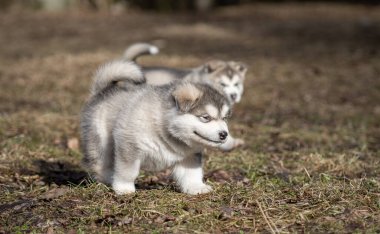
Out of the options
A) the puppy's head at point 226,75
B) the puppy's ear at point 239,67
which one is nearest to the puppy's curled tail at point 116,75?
the puppy's head at point 226,75

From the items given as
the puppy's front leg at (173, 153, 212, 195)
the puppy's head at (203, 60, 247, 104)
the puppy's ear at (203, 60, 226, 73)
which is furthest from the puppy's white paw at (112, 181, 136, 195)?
the puppy's ear at (203, 60, 226, 73)

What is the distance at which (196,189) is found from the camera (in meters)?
5.21

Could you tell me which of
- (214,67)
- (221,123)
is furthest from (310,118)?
(221,123)

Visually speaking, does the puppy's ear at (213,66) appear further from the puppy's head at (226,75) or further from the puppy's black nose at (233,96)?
the puppy's black nose at (233,96)

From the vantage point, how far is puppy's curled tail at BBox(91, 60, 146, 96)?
556 centimetres

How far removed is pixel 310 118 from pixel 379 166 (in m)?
3.29

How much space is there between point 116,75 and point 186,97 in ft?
3.53

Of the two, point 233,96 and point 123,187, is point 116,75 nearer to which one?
point 123,187

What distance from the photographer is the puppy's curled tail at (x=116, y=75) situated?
5562 mm

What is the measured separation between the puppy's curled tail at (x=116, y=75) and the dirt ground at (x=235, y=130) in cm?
87

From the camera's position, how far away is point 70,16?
23375 mm

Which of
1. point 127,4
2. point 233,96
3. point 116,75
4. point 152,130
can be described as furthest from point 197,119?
point 127,4

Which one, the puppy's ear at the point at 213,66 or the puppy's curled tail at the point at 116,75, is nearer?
the puppy's curled tail at the point at 116,75

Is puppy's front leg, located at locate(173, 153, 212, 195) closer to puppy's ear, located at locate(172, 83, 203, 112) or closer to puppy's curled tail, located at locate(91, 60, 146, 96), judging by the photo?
puppy's ear, located at locate(172, 83, 203, 112)
